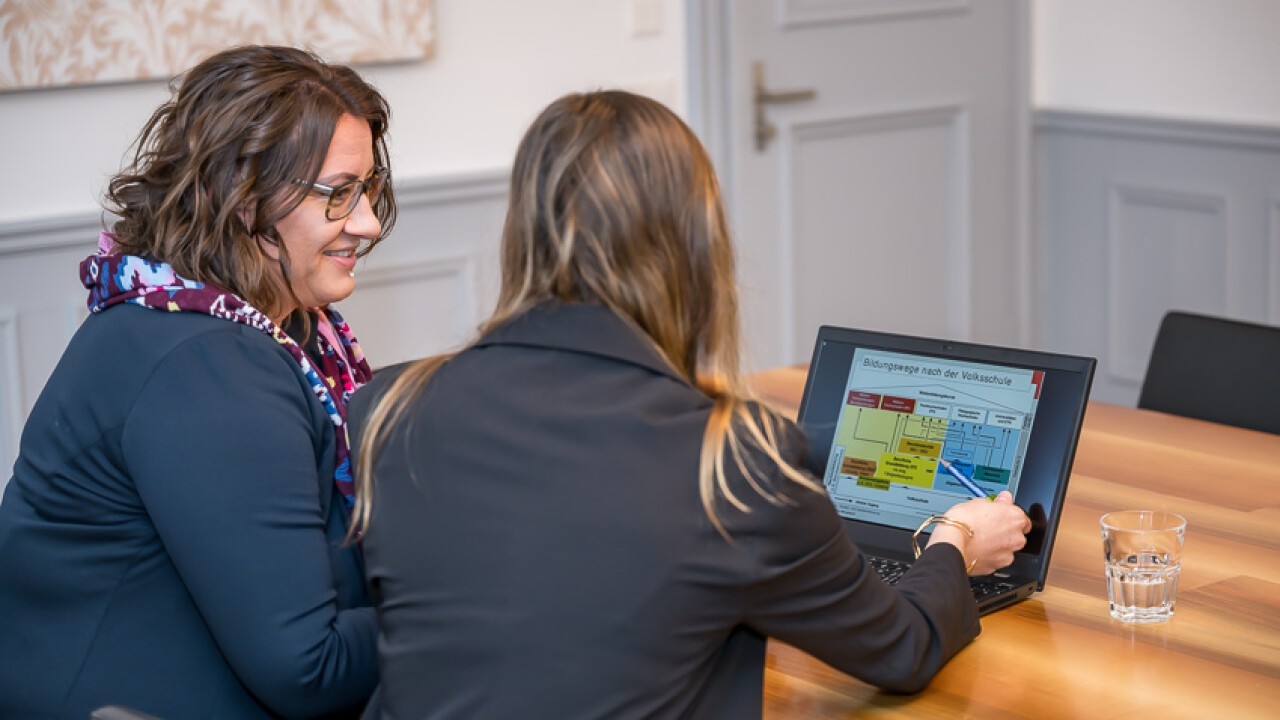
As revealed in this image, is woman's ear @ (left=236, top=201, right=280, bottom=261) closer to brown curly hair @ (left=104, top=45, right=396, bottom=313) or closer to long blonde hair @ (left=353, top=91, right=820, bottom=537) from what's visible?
brown curly hair @ (left=104, top=45, right=396, bottom=313)

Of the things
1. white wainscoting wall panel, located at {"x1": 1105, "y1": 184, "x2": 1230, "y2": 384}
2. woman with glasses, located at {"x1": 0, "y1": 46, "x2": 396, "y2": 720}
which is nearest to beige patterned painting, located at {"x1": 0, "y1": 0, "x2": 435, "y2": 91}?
woman with glasses, located at {"x1": 0, "y1": 46, "x2": 396, "y2": 720}

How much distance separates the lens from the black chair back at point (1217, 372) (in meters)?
2.30

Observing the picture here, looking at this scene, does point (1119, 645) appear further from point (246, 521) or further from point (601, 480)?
point (246, 521)

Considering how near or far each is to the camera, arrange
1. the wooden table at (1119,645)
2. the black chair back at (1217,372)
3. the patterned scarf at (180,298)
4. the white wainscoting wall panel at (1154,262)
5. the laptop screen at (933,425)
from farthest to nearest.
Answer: the white wainscoting wall panel at (1154,262) → the black chair back at (1217,372) → the laptop screen at (933,425) → the patterned scarf at (180,298) → the wooden table at (1119,645)

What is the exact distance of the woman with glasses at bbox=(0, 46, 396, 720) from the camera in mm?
1457

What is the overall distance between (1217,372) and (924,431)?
2.75 ft

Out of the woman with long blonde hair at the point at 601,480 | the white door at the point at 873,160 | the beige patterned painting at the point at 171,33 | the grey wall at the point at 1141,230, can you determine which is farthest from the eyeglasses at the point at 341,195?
the grey wall at the point at 1141,230

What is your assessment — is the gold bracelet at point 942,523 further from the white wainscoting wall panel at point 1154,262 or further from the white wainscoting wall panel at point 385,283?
the white wainscoting wall panel at point 1154,262

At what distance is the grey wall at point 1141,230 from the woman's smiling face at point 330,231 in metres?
2.93

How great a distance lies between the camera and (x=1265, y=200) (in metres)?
3.99

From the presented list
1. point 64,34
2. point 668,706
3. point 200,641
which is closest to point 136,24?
point 64,34

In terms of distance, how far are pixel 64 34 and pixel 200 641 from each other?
1892mm

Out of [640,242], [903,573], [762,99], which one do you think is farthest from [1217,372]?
[762,99]

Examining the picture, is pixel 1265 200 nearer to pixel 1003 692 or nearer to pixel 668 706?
pixel 1003 692
